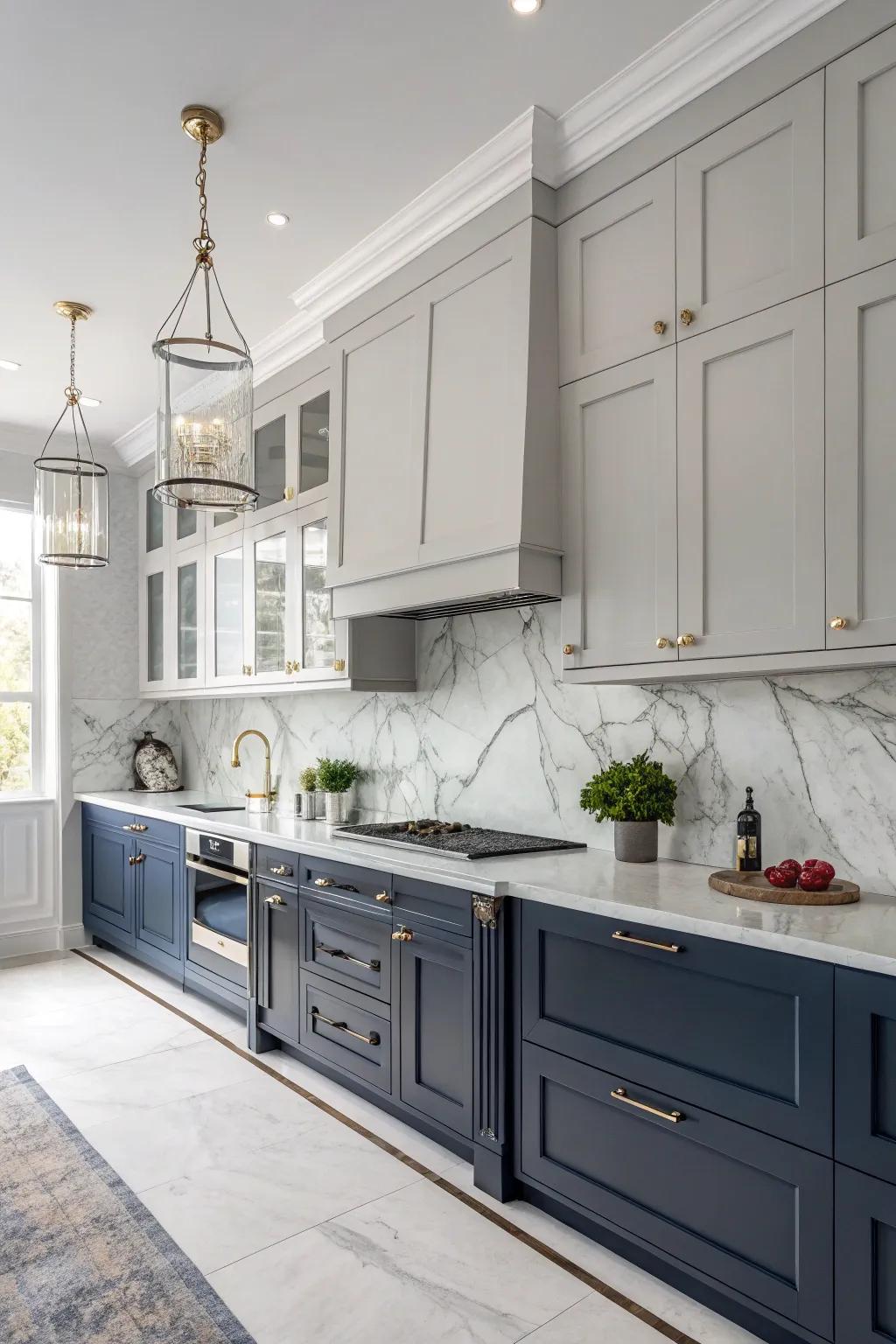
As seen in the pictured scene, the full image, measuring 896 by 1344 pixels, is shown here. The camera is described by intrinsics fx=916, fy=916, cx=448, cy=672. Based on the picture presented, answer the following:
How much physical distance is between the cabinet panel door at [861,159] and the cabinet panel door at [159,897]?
11.0ft

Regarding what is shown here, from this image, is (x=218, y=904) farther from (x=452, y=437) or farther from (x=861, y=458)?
(x=861, y=458)

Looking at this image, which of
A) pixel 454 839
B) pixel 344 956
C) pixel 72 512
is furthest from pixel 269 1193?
pixel 72 512

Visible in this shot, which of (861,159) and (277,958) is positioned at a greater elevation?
(861,159)

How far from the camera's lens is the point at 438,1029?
8.27 feet

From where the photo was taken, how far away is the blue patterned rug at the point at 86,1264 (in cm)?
189

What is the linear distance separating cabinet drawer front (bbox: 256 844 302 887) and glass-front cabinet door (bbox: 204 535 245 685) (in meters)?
0.96

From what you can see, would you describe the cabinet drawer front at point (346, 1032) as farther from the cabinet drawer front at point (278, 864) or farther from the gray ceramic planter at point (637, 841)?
the gray ceramic planter at point (637, 841)

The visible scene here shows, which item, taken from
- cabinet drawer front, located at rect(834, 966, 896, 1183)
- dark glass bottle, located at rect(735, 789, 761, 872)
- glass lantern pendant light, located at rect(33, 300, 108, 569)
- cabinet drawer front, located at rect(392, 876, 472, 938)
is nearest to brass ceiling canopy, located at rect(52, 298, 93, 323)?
glass lantern pendant light, located at rect(33, 300, 108, 569)

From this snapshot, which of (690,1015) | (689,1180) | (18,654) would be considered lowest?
(689,1180)

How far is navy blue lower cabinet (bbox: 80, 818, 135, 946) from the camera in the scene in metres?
4.52

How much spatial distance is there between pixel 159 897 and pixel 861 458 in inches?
139

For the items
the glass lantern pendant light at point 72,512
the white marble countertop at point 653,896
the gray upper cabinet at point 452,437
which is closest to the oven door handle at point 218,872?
the white marble countertop at point 653,896

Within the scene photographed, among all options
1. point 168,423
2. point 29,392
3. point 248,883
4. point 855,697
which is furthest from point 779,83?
point 29,392

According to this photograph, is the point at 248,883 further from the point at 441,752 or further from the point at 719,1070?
the point at 719,1070
